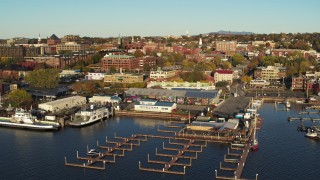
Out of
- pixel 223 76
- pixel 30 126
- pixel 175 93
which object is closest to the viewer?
pixel 30 126

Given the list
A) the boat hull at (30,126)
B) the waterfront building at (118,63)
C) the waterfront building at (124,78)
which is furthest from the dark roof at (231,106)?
the waterfront building at (118,63)

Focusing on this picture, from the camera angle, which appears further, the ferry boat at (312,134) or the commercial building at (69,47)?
the commercial building at (69,47)

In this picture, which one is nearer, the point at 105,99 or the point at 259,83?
the point at 105,99

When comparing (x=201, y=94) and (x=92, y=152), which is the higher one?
(x=201, y=94)

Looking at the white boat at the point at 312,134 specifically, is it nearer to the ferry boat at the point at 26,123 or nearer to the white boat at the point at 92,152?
the white boat at the point at 92,152

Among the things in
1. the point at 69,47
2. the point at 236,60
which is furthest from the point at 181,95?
the point at 69,47

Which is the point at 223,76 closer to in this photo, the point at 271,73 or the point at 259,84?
the point at 259,84
